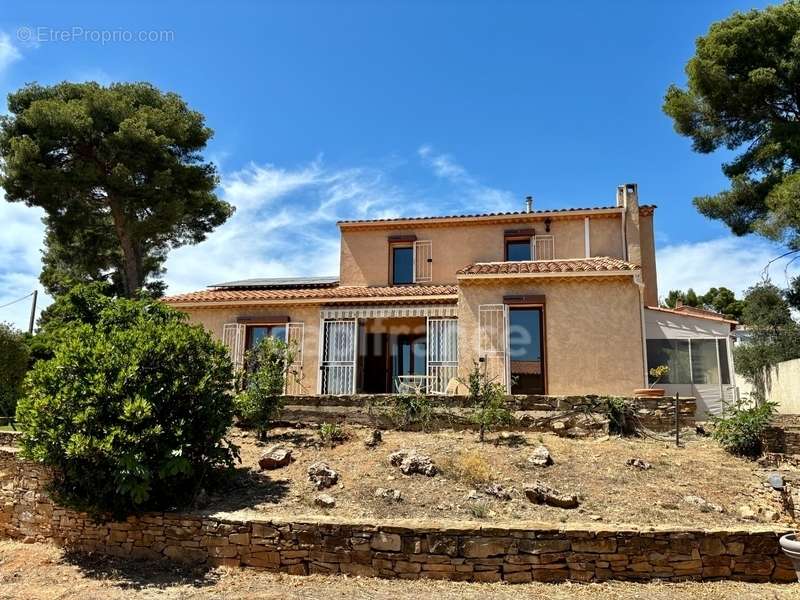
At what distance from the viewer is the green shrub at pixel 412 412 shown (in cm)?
1283

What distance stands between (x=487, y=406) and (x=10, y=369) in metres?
17.0

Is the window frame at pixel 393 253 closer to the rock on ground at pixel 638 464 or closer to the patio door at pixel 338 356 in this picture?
the patio door at pixel 338 356

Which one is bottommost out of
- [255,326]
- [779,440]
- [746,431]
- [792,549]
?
[792,549]

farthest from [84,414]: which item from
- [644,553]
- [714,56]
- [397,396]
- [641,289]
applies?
[714,56]

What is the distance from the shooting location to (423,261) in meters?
21.7

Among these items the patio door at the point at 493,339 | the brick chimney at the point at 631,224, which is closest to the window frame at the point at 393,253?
the patio door at the point at 493,339

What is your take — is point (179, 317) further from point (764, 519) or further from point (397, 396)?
point (764, 519)

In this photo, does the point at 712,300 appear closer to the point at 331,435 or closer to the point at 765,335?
the point at 765,335

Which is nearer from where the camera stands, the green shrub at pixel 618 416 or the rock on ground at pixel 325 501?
the rock on ground at pixel 325 501

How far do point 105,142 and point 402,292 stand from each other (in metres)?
16.3

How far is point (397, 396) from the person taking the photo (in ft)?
43.3

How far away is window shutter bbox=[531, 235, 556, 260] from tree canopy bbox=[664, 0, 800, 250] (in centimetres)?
721

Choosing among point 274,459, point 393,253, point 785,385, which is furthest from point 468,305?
point 785,385

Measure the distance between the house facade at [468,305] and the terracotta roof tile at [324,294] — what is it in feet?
0.16
